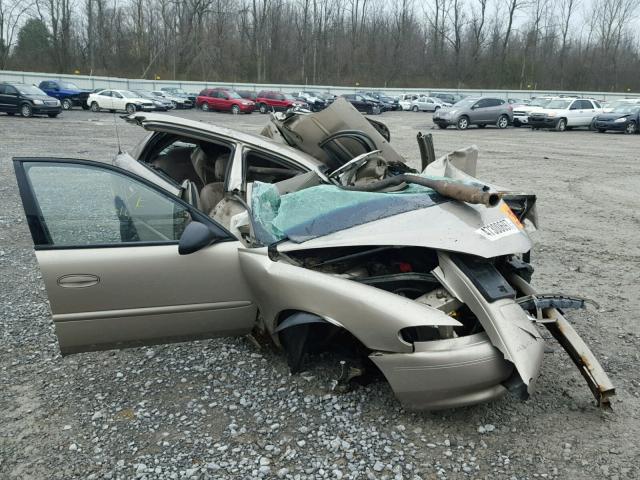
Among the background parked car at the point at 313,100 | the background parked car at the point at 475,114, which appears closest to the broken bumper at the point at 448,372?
the background parked car at the point at 475,114

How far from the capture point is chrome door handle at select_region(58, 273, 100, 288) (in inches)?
116

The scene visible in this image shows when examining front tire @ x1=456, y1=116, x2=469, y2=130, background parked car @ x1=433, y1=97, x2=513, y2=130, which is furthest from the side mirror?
front tire @ x1=456, y1=116, x2=469, y2=130

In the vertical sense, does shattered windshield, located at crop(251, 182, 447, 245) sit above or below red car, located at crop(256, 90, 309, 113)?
below

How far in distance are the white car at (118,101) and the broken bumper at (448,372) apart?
97.1ft

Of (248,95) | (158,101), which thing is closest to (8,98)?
(158,101)

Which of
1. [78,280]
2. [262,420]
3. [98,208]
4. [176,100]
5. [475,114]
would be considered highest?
[176,100]

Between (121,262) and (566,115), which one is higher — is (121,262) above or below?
below

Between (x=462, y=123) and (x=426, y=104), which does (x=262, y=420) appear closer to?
(x=462, y=123)

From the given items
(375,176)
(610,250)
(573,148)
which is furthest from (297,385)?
(573,148)

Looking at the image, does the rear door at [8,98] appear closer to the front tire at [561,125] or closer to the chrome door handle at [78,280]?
the front tire at [561,125]

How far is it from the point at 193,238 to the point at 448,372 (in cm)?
159

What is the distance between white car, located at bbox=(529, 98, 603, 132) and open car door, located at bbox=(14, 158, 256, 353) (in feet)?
80.8

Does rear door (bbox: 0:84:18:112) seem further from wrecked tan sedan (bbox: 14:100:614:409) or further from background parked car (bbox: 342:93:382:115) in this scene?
wrecked tan sedan (bbox: 14:100:614:409)

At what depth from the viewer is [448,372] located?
8.97 feet
